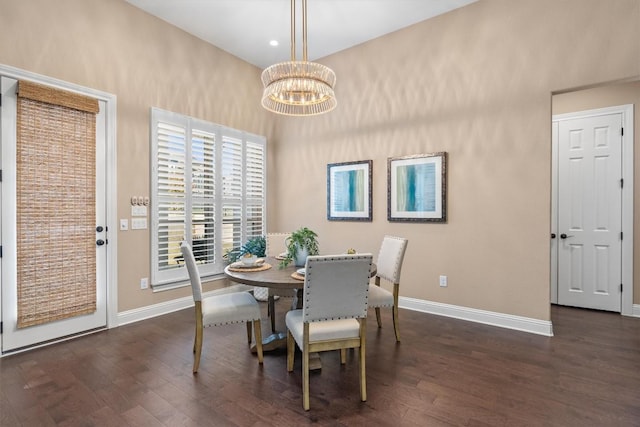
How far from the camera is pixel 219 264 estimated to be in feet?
15.2

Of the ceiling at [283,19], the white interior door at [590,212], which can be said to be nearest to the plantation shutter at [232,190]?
the ceiling at [283,19]

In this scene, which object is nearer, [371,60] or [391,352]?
[391,352]

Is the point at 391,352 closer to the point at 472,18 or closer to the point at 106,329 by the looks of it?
the point at 106,329

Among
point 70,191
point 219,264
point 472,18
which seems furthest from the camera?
point 219,264

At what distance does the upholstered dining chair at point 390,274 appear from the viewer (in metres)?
3.04

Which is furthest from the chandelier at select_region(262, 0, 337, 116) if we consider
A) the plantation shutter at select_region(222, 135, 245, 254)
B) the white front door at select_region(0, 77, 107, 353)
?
the white front door at select_region(0, 77, 107, 353)

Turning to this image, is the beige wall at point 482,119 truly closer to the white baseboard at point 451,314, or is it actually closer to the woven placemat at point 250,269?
the white baseboard at point 451,314

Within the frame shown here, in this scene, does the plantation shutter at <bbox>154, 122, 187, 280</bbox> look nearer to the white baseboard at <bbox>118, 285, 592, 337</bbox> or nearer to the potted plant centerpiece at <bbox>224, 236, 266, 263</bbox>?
the white baseboard at <bbox>118, 285, 592, 337</bbox>

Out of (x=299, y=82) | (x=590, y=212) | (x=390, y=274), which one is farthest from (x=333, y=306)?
(x=590, y=212)

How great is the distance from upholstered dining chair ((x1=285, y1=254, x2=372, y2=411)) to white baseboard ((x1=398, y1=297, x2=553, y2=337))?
6.69 feet

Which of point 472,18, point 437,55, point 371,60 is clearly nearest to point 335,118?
point 371,60

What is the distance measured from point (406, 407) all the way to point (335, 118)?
12.5 ft

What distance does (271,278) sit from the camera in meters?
2.49

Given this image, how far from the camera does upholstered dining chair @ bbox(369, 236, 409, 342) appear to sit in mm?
3043
